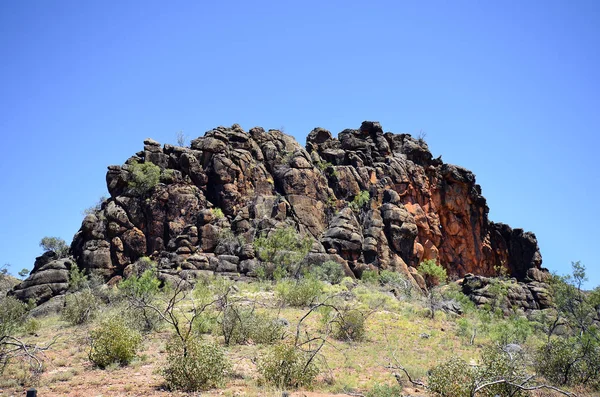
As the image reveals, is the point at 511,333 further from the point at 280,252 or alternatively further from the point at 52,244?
the point at 52,244

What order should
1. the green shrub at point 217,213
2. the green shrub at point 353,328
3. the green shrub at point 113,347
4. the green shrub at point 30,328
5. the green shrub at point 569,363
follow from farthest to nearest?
the green shrub at point 217,213 < the green shrub at point 30,328 < the green shrub at point 353,328 < the green shrub at point 569,363 < the green shrub at point 113,347

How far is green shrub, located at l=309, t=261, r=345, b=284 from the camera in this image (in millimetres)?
44153

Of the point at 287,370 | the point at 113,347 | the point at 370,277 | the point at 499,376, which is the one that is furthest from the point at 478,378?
the point at 370,277

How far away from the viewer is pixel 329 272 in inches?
1794

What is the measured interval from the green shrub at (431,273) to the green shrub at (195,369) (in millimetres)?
46630

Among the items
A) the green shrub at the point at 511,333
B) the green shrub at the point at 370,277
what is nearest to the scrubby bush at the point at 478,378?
the green shrub at the point at 511,333

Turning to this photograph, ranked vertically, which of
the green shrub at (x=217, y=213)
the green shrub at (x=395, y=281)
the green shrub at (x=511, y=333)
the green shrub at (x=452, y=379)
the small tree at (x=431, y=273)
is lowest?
the green shrub at (x=452, y=379)

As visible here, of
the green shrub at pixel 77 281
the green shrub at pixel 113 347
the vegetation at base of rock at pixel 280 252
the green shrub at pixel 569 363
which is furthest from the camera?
the vegetation at base of rock at pixel 280 252

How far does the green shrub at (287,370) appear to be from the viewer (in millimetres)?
14375

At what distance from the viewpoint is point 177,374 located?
13.9 meters

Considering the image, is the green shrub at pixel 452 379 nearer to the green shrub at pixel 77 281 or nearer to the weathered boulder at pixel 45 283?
the green shrub at pixel 77 281

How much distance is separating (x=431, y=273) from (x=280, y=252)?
22.3 m

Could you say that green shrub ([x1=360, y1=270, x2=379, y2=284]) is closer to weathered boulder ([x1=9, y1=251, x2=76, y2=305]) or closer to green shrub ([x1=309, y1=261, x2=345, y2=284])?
green shrub ([x1=309, y1=261, x2=345, y2=284])

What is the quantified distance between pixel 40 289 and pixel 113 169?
15.9 metres
